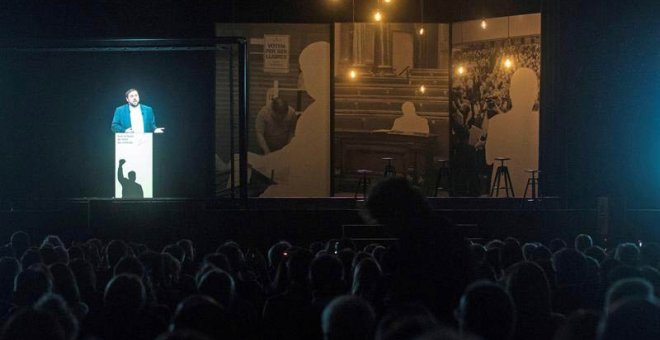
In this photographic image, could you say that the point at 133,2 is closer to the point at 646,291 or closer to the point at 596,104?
the point at 596,104

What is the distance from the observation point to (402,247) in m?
5.00

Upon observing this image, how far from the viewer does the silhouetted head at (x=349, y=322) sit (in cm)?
336

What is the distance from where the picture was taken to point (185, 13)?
54.9ft

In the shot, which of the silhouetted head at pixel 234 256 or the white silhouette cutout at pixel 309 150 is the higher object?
the white silhouette cutout at pixel 309 150

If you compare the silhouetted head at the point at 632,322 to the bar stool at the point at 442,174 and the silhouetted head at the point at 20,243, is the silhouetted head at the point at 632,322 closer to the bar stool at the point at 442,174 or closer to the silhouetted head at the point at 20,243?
the silhouetted head at the point at 20,243

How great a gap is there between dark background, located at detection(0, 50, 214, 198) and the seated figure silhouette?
1.60 metres

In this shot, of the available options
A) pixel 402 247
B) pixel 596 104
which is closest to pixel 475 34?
pixel 596 104

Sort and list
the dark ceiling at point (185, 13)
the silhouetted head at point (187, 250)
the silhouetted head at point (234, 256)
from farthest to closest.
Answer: the dark ceiling at point (185, 13)
the silhouetted head at point (187, 250)
the silhouetted head at point (234, 256)

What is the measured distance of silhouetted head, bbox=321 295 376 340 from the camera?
3.36 m

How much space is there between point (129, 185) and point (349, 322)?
10.9 meters

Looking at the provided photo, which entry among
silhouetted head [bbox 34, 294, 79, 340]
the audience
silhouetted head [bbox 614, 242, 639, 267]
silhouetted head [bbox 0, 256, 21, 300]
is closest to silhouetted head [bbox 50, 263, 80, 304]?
the audience

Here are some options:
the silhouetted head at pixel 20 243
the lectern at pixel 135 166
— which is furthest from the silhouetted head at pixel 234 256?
the lectern at pixel 135 166

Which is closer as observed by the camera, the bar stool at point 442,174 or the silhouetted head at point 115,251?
the silhouetted head at point 115,251

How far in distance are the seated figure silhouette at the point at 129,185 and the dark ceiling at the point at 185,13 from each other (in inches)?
116
